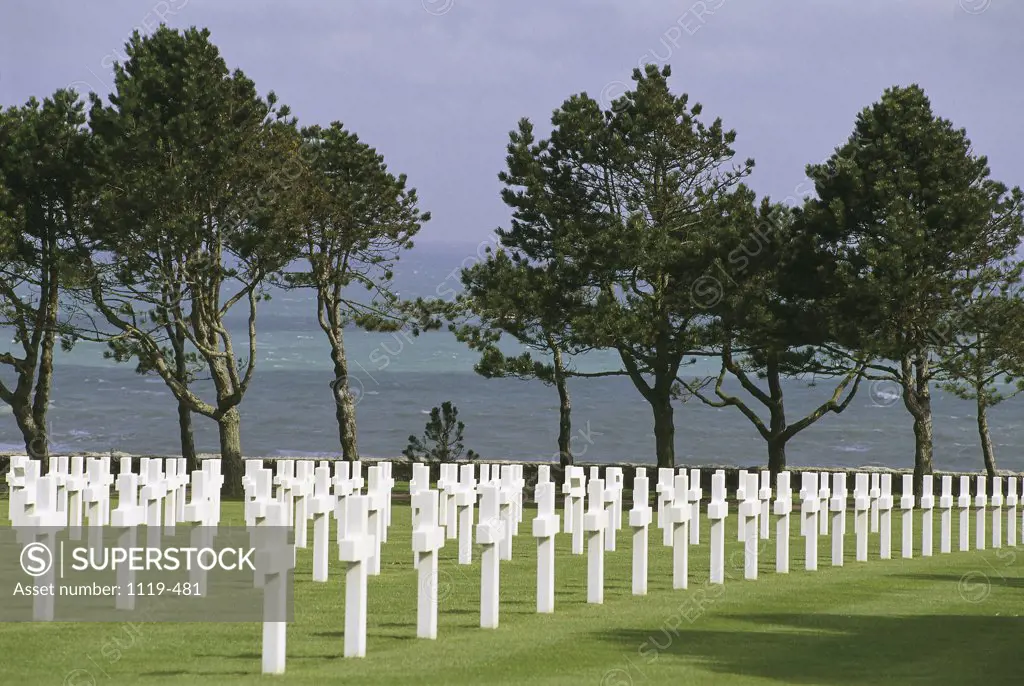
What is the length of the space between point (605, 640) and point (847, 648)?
144 cm

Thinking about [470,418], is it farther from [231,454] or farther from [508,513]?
[508,513]

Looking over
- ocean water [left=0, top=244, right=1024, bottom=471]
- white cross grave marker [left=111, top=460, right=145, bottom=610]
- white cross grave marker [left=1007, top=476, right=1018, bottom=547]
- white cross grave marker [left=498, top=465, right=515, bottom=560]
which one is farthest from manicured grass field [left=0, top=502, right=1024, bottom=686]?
ocean water [left=0, top=244, right=1024, bottom=471]

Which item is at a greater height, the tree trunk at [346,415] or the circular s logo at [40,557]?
the tree trunk at [346,415]

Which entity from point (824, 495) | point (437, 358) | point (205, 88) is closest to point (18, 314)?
point (205, 88)

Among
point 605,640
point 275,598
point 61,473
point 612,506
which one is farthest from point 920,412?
point 275,598

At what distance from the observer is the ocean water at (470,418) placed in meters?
92.1

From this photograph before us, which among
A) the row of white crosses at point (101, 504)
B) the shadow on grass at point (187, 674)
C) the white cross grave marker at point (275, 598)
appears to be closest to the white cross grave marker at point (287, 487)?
the row of white crosses at point (101, 504)

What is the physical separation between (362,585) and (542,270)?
2454cm

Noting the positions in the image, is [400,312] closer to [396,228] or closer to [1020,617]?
[396,228]

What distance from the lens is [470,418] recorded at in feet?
338

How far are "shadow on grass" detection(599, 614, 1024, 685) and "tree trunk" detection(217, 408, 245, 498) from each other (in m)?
22.3

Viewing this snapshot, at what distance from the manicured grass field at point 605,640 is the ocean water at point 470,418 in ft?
207

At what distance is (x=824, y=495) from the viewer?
48.5 feet

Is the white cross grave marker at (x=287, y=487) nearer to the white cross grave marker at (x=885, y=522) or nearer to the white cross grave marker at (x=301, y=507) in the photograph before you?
the white cross grave marker at (x=301, y=507)
